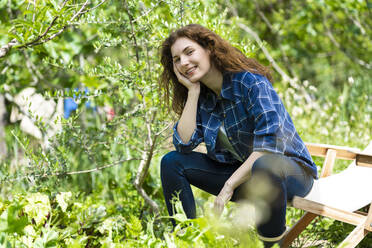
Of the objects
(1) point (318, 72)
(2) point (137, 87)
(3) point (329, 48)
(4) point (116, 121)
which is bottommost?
(1) point (318, 72)

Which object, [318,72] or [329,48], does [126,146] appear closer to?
[329,48]

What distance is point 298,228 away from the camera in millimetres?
2025

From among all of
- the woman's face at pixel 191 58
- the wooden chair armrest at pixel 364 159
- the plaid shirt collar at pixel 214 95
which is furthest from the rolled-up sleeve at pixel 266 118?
the wooden chair armrest at pixel 364 159

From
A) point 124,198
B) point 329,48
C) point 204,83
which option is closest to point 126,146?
point 124,198

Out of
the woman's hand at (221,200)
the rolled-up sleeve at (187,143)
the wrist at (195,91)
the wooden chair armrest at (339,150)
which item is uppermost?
the wrist at (195,91)

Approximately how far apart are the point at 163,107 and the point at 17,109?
1621mm

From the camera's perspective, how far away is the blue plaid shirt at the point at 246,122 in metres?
1.81

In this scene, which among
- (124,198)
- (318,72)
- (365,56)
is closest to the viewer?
(124,198)

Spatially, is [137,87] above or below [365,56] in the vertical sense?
above

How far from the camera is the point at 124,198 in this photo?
2.84 metres

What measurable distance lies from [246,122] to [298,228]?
59 cm

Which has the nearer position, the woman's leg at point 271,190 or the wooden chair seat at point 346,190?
the woman's leg at point 271,190

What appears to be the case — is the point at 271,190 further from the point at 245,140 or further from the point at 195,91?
the point at 195,91

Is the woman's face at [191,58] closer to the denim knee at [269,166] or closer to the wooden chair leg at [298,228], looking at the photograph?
the denim knee at [269,166]
